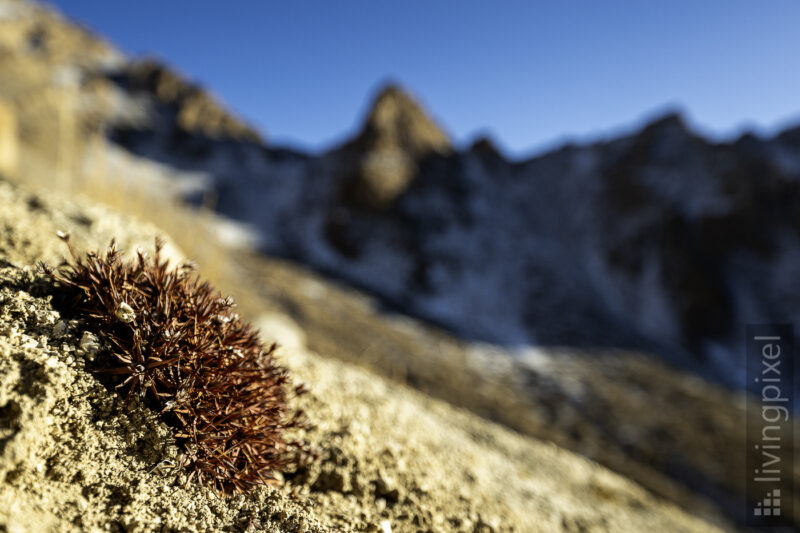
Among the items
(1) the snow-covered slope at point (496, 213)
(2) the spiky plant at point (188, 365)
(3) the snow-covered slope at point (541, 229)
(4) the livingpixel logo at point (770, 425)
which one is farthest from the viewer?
(1) the snow-covered slope at point (496, 213)

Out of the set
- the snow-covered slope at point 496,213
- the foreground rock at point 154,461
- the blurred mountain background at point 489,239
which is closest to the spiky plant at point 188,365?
the foreground rock at point 154,461

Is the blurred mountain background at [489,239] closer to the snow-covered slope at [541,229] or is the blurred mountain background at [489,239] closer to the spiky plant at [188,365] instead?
the snow-covered slope at [541,229]

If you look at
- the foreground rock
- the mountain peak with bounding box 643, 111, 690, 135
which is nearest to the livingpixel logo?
the foreground rock

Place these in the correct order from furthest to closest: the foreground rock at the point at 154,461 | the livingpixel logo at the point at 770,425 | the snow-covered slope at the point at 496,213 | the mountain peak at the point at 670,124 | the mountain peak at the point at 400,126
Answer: the mountain peak at the point at 670,124, the mountain peak at the point at 400,126, the snow-covered slope at the point at 496,213, the livingpixel logo at the point at 770,425, the foreground rock at the point at 154,461

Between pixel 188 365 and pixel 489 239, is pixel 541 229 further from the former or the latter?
pixel 188 365

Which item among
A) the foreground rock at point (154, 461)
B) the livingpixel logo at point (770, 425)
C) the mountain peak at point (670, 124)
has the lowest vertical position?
the foreground rock at point (154, 461)

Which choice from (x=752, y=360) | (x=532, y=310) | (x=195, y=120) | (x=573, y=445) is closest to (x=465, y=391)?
(x=573, y=445)

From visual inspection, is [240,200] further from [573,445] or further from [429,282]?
[573,445]

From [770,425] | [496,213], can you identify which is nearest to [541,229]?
[496,213]
